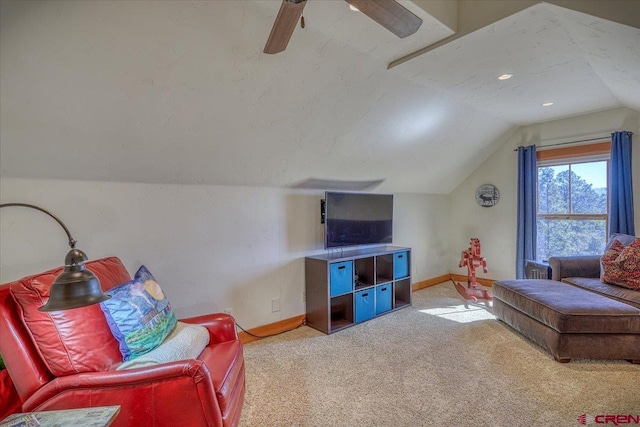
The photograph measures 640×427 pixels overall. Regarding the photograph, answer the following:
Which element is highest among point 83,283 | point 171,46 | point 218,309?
point 171,46

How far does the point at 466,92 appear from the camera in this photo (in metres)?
3.17

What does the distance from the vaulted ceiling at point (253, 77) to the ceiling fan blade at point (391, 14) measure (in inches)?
19.7

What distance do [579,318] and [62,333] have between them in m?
3.42

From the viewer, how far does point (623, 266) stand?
118 inches

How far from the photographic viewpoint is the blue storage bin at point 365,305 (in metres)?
3.51

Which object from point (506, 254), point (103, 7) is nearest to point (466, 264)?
point (506, 254)

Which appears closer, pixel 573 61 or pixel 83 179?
pixel 83 179

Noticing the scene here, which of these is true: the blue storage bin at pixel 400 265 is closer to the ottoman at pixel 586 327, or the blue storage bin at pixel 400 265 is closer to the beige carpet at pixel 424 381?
the beige carpet at pixel 424 381

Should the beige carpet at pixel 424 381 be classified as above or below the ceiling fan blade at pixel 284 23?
below

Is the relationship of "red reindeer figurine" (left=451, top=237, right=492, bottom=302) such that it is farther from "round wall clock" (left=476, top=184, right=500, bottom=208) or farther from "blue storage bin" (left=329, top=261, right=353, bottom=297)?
"blue storage bin" (left=329, top=261, right=353, bottom=297)

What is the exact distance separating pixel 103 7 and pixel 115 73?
1.11 ft

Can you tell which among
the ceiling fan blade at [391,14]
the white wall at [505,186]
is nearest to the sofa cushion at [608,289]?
the white wall at [505,186]

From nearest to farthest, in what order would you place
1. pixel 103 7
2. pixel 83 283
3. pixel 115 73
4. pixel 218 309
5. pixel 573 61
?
pixel 83 283 < pixel 103 7 < pixel 115 73 < pixel 573 61 < pixel 218 309

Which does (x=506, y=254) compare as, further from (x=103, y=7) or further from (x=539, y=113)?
(x=103, y=7)
